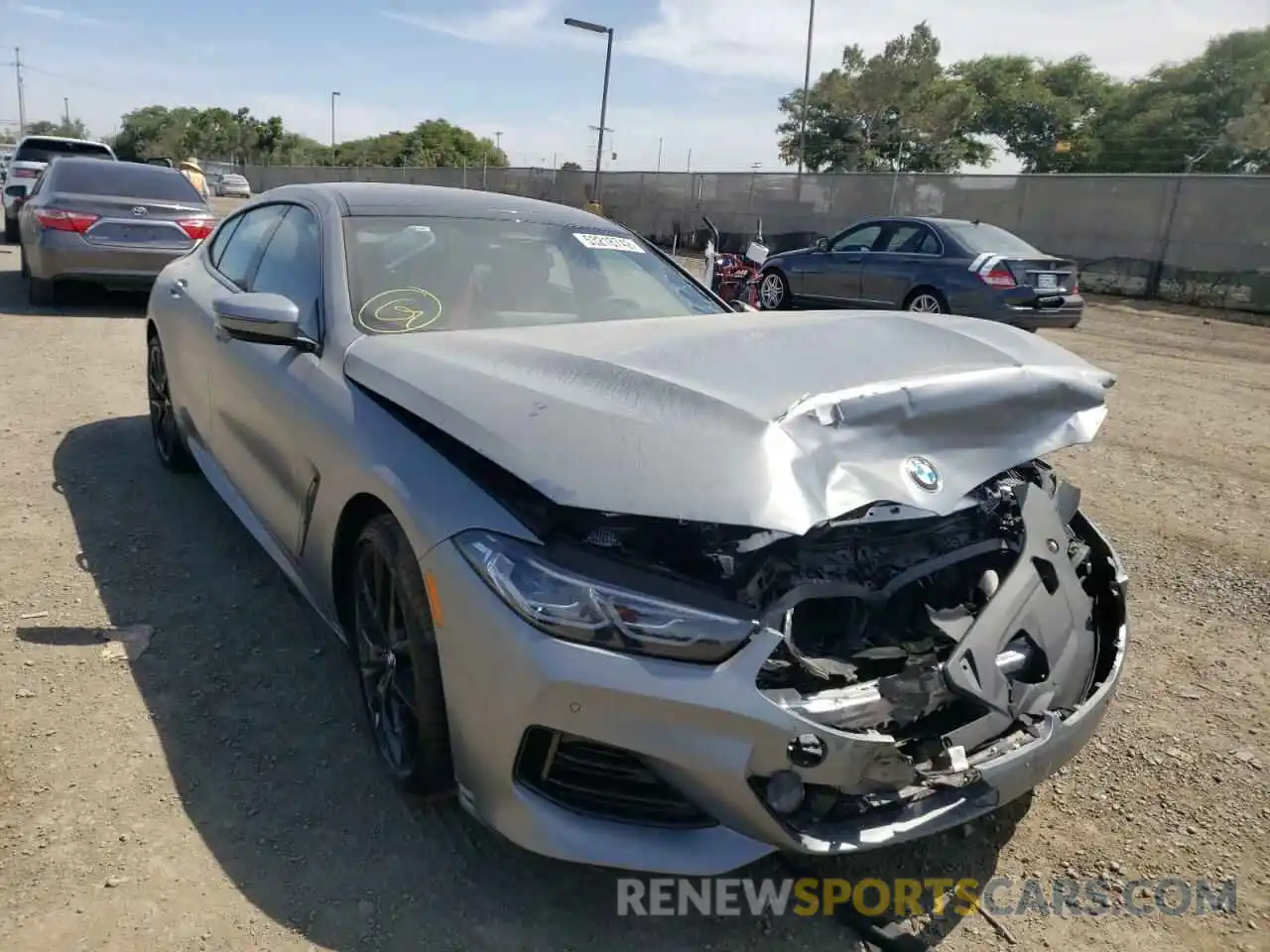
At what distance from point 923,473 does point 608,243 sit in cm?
216

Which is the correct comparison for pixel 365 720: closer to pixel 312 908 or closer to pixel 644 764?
pixel 312 908

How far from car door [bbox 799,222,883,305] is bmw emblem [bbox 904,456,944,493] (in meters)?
10.0

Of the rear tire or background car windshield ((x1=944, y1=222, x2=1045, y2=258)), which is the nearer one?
the rear tire

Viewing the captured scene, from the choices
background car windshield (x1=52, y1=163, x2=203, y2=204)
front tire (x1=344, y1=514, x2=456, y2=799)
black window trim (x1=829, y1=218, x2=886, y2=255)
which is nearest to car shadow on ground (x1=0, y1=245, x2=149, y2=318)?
background car windshield (x1=52, y1=163, x2=203, y2=204)

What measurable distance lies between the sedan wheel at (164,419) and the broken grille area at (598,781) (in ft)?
10.9

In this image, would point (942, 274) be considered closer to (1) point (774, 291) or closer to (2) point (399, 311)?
Result: (1) point (774, 291)

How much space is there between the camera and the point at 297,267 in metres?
3.37

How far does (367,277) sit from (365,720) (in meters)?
1.43

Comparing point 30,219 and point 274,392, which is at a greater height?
point 30,219

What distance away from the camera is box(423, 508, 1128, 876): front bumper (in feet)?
5.97

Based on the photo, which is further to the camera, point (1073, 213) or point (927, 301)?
point (1073, 213)

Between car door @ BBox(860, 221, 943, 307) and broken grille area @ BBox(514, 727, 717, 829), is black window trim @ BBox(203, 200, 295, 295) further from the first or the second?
car door @ BBox(860, 221, 943, 307)

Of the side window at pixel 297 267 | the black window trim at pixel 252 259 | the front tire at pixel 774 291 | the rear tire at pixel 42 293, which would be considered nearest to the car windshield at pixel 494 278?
the side window at pixel 297 267

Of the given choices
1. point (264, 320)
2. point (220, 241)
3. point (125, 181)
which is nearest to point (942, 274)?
point (220, 241)
